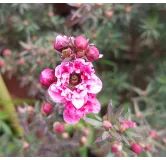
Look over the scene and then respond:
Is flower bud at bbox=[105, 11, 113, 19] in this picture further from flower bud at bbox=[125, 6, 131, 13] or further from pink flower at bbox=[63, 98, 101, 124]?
pink flower at bbox=[63, 98, 101, 124]

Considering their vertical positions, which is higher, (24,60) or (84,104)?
(84,104)

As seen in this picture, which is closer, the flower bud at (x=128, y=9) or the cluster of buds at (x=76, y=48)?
the cluster of buds at (x=76, y=48)

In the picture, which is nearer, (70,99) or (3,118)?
(70,99)

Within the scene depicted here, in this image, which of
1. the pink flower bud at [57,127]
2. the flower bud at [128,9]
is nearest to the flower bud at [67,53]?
the pink flower bud at [57,127]

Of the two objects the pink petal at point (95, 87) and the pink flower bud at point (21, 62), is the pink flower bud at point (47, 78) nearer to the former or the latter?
the pink petal at point (95, 87)

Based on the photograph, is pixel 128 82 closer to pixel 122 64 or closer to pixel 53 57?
pixel 122 64

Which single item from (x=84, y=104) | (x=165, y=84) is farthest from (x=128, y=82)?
(x=84, y=104)

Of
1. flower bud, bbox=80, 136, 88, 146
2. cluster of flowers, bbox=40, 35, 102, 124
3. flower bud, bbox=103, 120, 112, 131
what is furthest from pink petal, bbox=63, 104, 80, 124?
flower bud, bbox=80, 136, 88, 146

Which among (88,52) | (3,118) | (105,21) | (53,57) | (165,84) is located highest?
(88,52)
